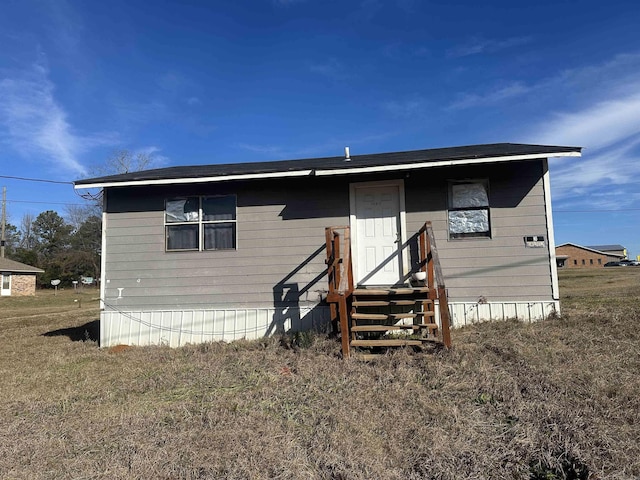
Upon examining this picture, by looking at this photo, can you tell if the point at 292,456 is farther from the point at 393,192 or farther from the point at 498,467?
the point at 393,192

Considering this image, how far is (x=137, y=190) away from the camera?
771 centimetres

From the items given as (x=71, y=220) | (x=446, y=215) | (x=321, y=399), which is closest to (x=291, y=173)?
(x=446, y=215)

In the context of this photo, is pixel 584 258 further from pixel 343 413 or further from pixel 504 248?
pixel 343 413

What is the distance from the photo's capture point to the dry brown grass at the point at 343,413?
276cm

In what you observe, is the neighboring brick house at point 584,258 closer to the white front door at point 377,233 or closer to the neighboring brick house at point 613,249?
the neighboring brick house at point 613,249

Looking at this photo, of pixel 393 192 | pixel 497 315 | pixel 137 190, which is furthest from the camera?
pixel 137 190

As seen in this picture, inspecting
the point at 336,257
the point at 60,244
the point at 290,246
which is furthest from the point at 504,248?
the point at 60,244

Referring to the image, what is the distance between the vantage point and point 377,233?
281 inches

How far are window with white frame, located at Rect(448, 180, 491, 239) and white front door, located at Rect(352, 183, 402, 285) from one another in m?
0.91

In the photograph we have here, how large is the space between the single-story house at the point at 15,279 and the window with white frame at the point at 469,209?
108 feet

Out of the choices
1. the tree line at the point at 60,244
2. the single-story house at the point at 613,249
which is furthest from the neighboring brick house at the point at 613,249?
the tree line at the point at 60,244

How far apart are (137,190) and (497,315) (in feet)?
22.1

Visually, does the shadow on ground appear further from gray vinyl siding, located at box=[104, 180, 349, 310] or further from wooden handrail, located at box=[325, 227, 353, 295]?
wooden handrail, located at box=[325, 227, 353, 295]

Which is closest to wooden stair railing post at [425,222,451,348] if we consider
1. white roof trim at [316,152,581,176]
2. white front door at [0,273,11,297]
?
white roof trim at [316,152,581,176]
